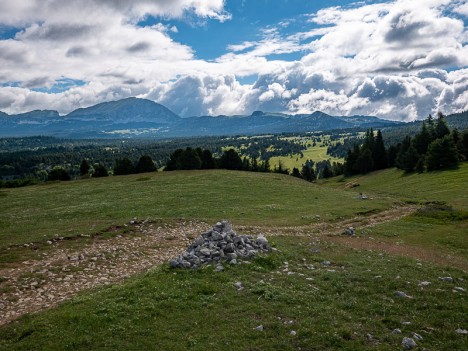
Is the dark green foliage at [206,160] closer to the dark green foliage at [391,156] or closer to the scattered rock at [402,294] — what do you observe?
the dark green foliage at [391,156]

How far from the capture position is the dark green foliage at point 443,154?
8688 cm

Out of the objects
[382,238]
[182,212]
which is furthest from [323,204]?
[182,212]

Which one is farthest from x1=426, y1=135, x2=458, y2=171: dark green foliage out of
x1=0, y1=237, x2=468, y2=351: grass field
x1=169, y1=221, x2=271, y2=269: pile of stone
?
x1=169, y1=221, x2=271, y2=269: pile of stone

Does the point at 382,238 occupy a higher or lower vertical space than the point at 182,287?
lower

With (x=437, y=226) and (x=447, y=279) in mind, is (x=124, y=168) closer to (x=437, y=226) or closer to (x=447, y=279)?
(x=437, y=226)

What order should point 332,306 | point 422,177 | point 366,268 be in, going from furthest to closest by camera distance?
point 422,177, point 366,268, point 332,306

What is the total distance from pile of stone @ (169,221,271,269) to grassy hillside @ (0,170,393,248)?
1361 centimetres

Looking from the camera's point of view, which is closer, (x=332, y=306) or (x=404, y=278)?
(x=332, y=306)

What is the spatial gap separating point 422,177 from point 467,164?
14.8 meters

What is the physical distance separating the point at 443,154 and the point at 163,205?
7397cm

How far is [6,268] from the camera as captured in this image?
21.9m

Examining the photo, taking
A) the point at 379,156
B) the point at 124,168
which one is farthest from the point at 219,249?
the point at 379,156

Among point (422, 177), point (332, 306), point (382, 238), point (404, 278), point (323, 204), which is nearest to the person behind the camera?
point (332, 306)

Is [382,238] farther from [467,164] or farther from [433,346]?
[467,164]
